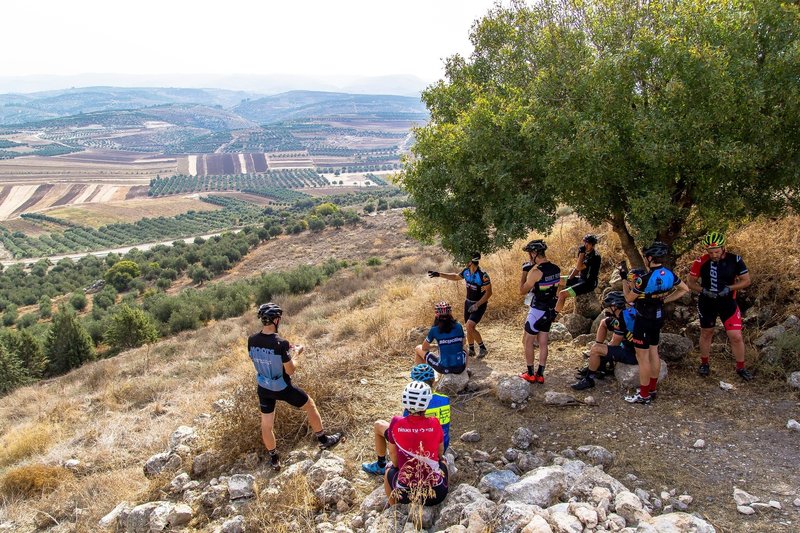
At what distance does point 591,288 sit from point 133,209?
401 ft

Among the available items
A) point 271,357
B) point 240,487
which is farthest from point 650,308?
point 240,487

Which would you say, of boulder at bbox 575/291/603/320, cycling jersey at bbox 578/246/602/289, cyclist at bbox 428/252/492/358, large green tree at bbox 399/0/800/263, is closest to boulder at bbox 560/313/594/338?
boulder at bbox 575/291/603/320

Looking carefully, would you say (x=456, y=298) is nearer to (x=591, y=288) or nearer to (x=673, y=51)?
(x=591, y=288)

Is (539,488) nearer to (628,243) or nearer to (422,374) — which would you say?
(422,374)

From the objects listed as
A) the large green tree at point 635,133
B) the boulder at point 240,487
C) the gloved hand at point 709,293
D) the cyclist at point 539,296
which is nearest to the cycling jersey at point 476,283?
the large green tree at point 635,133

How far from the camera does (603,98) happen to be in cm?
709

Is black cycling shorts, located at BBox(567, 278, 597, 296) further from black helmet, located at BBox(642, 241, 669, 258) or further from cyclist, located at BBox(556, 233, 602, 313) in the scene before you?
black helmet, located at BBox(642, 241, 669, 258)

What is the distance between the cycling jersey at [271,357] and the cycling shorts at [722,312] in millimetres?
5711

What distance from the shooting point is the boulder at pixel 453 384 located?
763 cm

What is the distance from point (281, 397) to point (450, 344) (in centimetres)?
242

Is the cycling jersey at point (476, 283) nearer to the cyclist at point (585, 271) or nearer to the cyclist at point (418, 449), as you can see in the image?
the cyclist at point (585, 271)

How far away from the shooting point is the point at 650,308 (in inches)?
253

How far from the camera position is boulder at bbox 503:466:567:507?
15.8 feet

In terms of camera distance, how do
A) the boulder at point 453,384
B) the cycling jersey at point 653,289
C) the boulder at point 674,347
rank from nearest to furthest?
1. the cycling jersey at point 653,289
2. the boulder at point 674,347
3. the boulder at point 453,384
